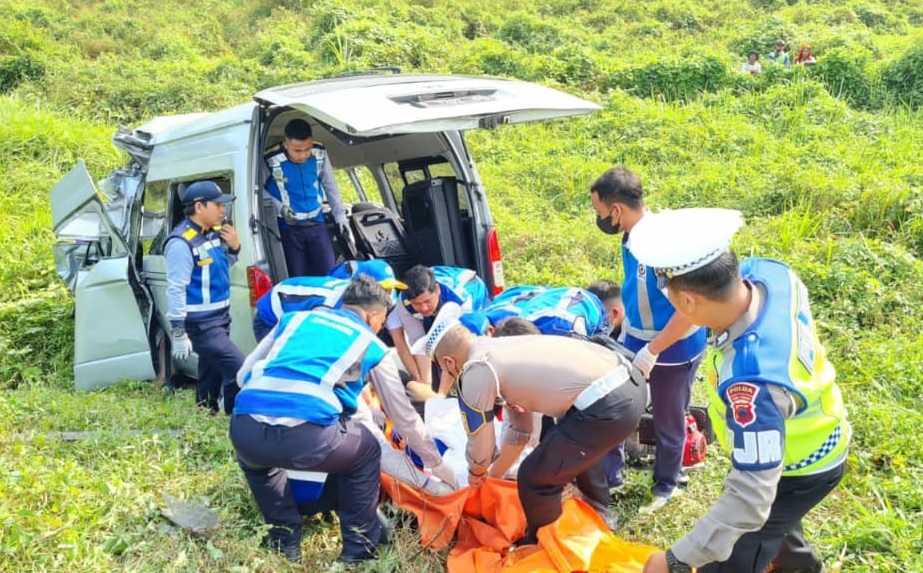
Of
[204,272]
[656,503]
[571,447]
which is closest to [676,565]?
[571,447]

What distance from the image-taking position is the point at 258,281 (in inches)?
163

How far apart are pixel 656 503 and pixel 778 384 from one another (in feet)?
5.51

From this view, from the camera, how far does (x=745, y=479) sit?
6.46ft

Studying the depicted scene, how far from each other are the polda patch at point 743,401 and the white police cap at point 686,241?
347mm

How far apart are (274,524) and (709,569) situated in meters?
1.73

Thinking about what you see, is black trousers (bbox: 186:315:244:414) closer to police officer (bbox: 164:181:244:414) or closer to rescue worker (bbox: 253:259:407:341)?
police officer (bbox: 164:181:244:414)

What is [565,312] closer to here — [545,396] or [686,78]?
[545,396]

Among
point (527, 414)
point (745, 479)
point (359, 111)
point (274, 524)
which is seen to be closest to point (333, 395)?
point (274, 524)

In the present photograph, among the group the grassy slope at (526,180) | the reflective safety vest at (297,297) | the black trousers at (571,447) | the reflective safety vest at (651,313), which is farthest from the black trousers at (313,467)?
the reflective safety vest at (651,313)

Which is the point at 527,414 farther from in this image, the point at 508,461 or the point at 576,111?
the point at 576,111

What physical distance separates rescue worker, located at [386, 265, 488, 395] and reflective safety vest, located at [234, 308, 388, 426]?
1.04 metres

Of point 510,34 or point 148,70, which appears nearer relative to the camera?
point 148,70

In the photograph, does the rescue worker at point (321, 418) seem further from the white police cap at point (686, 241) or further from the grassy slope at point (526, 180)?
the white police cap at point (686, 241)

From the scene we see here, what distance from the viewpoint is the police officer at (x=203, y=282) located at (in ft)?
14.7
